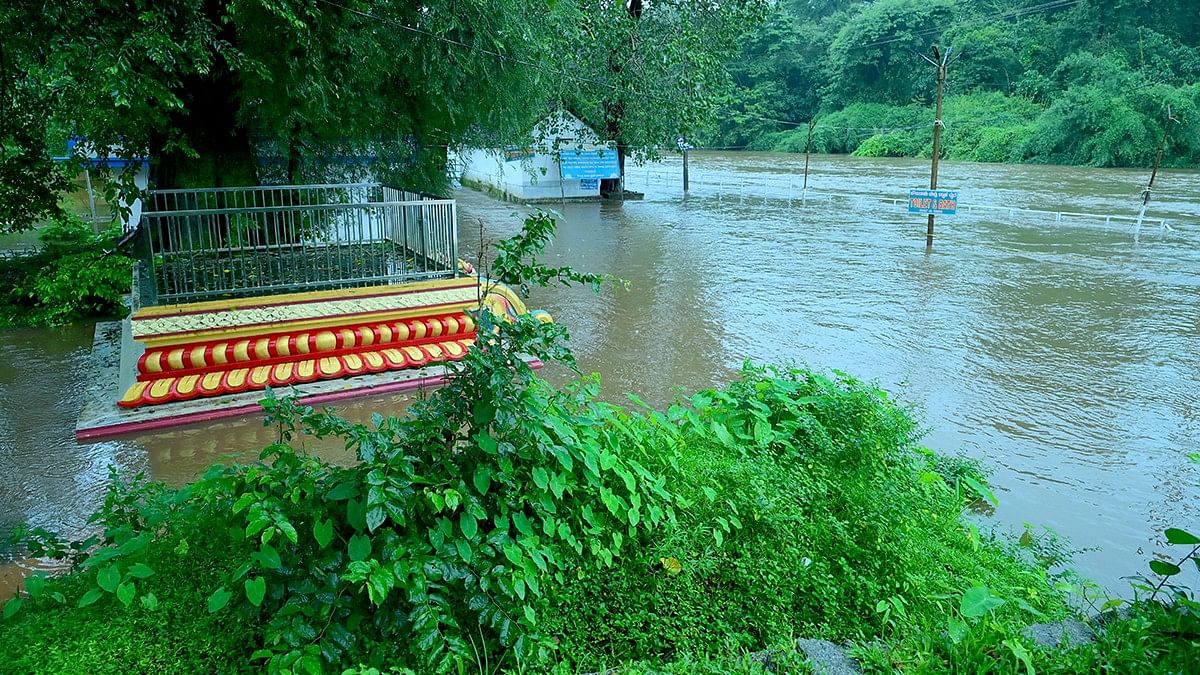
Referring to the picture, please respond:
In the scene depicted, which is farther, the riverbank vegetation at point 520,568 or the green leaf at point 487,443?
the green leaf at point 487,443

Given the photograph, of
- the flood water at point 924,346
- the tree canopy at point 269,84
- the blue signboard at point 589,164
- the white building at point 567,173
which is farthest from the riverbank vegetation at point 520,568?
the blue signboard at point 589,164

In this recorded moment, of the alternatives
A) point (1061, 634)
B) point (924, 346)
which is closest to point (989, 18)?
point (924, 346)

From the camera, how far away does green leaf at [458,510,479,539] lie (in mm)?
2791

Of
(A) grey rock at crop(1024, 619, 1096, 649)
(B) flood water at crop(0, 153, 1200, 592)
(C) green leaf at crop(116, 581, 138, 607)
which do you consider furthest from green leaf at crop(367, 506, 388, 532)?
(A) grey rock at crop(1024, 619, 1096, 649)

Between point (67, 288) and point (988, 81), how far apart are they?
55262 millimetres

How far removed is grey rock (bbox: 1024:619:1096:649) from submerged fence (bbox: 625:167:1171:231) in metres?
19.0

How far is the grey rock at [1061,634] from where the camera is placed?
275 centimetres

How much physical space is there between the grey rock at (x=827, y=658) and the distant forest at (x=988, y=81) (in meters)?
35.0

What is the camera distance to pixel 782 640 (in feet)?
9.54

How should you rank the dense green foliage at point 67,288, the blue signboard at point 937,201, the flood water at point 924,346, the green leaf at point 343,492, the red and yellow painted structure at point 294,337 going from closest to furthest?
the green leaf at point 343,492
the flood water at point 924,346
the red and yellow painted structure at point 294,337
the dense green foliage at point 67,288
the blue signboard at point 937,201

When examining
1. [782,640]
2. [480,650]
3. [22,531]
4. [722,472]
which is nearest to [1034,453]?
[722,472]

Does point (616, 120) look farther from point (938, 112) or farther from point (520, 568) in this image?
point (520, 568)

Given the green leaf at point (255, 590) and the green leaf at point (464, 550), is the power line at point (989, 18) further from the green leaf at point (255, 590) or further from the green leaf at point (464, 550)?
the green leaf at point (255, 590)

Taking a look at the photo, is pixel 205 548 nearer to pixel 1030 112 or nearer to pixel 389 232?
pixel 389 232
